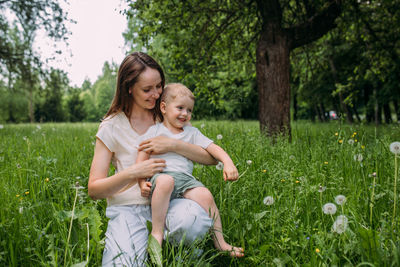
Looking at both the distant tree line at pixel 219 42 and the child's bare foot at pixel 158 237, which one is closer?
the child's bare foot at pixel 158 237

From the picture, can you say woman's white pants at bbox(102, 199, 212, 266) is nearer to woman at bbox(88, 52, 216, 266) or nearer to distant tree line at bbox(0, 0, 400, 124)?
woman at bbox(88, 52, 216, 266)

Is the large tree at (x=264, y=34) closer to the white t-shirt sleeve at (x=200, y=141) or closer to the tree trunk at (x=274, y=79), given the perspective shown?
the tree trunk at (x=274, y=79)

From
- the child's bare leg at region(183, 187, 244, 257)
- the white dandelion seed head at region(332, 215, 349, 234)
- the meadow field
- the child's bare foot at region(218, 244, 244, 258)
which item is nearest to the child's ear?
the child's bare leg at region(183, 187, 244, 257)

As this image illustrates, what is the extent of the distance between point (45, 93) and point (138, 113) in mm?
10008

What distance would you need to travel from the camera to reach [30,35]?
9.48 meters

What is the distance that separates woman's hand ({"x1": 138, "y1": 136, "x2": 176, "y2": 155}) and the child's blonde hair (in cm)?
33

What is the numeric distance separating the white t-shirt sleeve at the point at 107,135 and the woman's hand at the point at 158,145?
0.27 metres

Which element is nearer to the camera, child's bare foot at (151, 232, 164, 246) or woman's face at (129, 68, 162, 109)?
child's bare foot at (151, 232, 164, 246)

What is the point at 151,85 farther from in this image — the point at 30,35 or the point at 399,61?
the point at 399,61

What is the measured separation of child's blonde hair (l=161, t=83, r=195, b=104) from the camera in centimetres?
215

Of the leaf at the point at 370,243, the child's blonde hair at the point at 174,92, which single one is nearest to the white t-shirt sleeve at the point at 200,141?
the child's blonde hair at the point at 174,92

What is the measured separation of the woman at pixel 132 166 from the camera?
5.90 ft

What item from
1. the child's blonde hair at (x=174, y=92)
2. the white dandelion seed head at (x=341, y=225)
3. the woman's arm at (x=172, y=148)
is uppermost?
the child's blonde hair at (x=174, y=92)

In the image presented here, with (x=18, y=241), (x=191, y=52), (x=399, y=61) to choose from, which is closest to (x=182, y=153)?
(x=18, y=241)
